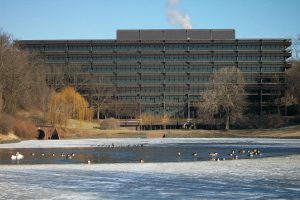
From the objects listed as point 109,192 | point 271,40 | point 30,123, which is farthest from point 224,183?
point 271,40

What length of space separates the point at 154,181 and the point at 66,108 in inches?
2387

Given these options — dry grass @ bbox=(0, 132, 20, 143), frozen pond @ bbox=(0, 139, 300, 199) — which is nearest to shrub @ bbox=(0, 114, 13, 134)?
dry grass @ bbox=(0, 132, 20, 143)

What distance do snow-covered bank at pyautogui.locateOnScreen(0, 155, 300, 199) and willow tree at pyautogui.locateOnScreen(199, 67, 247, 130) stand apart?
62.2 metres

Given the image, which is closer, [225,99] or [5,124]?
[5,124]

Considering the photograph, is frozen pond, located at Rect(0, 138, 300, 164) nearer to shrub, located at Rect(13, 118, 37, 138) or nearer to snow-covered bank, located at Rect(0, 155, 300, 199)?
snow-covered bank, located at Rect(0, 155, 300, 199)

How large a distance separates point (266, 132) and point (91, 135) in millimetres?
26826

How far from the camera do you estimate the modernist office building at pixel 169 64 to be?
12694 centimetres

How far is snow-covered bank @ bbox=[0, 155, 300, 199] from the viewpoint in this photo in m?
16.9

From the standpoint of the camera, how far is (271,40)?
12750 cm

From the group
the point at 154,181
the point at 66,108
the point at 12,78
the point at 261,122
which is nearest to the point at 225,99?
the point at 261,122

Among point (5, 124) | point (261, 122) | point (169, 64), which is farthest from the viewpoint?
point (169, 64)

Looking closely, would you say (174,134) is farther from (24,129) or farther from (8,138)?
(8,138)

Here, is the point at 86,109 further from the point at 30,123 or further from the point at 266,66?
the point at 266,66

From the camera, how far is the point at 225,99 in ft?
297
